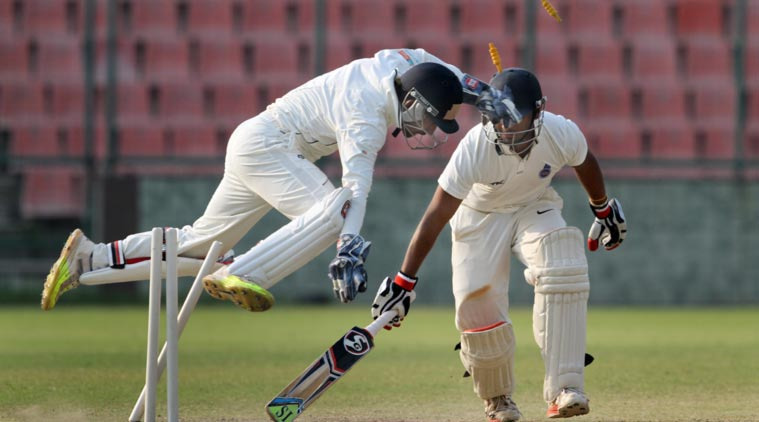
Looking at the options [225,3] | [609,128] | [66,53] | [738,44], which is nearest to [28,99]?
[66,53]

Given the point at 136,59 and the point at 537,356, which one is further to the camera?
the point at 136,59

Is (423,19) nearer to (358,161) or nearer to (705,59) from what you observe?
(705,59)

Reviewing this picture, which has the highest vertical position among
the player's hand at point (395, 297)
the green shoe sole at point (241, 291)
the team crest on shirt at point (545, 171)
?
the team crest on shirt at point (545, 171)

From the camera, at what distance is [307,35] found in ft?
50.4

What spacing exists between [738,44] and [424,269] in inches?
162

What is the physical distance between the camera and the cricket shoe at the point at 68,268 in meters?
5.54

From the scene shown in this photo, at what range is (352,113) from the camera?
512 centimetres

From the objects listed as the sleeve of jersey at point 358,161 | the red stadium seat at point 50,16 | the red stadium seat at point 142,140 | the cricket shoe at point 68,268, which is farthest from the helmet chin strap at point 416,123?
the red stadium seat at point 50,16

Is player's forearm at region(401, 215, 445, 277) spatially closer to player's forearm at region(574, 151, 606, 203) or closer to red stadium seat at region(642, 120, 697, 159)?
player's forearm at region(574, 151, 606, 203)

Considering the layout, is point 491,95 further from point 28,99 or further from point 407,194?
point 28,99

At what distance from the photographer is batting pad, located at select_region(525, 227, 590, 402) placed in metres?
4.84

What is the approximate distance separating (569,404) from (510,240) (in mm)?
824

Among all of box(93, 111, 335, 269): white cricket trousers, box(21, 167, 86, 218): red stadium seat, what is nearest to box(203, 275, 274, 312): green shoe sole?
box(93, 111, 335, 269): white cricket trousers

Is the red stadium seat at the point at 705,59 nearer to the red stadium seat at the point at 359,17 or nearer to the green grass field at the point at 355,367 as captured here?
the red stadium seat at the point at 359,17
